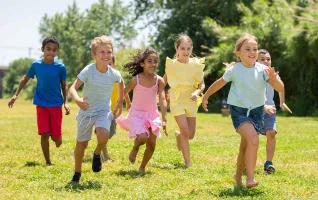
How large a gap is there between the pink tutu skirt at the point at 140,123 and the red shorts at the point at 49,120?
1.09m

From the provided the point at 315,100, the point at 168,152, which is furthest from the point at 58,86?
the point at 315,100

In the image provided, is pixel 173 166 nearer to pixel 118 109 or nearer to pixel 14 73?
pixel 118 109

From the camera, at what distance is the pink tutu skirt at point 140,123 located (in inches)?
332

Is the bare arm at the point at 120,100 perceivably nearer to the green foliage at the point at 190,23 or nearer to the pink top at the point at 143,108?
the pink top at the point at 143,108

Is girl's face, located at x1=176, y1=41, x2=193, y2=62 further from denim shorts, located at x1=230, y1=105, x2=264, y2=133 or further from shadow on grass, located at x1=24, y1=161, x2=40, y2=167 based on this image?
shadow on grass, located at x1=24, y1=161, x2=40, y2=167

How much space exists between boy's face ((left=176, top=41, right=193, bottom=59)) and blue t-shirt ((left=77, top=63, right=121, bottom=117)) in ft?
6.34

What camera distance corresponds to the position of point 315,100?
2836 centimetres

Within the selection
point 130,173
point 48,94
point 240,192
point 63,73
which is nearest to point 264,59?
point 130,173

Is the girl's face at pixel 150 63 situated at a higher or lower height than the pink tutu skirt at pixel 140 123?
higher

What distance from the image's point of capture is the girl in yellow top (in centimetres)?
902

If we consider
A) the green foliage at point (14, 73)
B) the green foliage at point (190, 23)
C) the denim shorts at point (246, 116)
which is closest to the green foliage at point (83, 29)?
the green foliage at point (190, 23)

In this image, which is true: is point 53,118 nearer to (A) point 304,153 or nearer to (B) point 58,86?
(B) point 58,86

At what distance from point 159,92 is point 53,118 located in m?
1.76

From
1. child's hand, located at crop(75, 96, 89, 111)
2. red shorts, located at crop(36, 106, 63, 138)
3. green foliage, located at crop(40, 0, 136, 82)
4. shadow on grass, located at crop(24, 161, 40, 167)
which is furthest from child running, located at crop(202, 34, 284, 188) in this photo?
green foliage, located at crop(40, 0, 136, 82)
